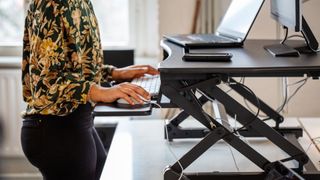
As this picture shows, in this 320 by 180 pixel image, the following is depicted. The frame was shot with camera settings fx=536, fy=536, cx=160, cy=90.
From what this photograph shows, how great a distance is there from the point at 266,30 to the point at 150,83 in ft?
3.31

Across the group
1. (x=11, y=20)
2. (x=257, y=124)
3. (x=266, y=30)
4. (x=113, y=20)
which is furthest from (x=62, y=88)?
(x=11, y=20)

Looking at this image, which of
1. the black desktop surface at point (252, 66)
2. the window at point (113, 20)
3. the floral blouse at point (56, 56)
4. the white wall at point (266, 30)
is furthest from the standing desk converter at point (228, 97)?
the window at point (113, 20)

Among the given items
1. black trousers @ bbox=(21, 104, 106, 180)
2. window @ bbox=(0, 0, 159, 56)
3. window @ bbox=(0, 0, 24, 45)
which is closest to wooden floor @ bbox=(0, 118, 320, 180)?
black trousers @ bbox=(21, 104, 106, 180)

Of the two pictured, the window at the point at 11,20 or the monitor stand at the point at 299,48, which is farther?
the window at the point at 11,20

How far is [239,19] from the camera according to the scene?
6.36 ft

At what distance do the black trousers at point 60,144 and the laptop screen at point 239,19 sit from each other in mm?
620

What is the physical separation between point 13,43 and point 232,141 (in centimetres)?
225

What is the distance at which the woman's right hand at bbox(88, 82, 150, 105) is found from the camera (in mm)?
1447

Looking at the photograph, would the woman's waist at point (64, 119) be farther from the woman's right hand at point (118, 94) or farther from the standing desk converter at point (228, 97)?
the standing desk converter at point (228, 97)

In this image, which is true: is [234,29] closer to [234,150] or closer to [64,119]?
[234,150]

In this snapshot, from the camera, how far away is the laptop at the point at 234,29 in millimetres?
1810

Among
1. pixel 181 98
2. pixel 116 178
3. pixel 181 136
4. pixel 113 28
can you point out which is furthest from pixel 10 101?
pixel 181 98

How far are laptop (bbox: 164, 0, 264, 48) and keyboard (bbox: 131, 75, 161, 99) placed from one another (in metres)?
0.16

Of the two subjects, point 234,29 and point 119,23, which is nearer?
point 234,29
